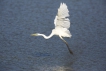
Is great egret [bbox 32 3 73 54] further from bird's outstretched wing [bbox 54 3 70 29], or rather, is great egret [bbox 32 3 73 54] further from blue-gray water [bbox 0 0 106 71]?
blue-gray water [bbox 0 0 106 71]

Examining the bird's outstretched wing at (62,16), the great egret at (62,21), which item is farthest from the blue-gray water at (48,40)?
the bird's outstretched wing at (62,16)

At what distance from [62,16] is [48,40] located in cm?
150

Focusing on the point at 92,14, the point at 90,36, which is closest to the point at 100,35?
the point at 90,36

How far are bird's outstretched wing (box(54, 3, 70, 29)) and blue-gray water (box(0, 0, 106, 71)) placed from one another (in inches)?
30.7

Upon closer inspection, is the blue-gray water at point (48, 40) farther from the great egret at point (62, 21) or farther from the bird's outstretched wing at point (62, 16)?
the bird's outstretched wing at point (62, 16)

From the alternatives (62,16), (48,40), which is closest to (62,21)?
(62,16)

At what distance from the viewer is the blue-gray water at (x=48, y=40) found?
6.77m

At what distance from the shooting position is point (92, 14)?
986 cm

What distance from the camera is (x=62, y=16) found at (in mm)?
6324

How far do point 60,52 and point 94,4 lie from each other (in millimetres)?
3943

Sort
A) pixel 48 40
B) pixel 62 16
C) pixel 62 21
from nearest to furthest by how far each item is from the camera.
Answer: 1. pixel 62 16
2. pixel 62 21
3. pixel 48 40

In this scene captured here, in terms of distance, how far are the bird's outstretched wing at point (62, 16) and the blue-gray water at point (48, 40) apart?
0.78m

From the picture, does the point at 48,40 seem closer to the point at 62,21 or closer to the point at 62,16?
the point at 62,21

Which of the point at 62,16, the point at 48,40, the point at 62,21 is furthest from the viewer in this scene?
the point at 48,40
